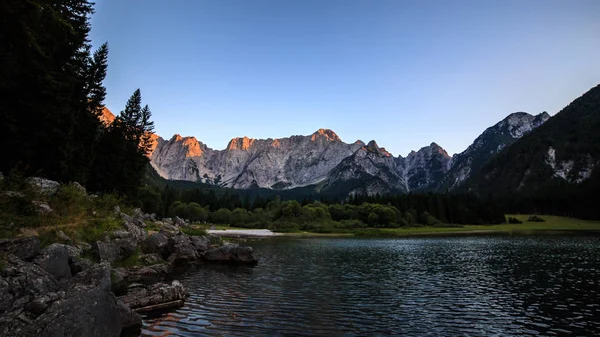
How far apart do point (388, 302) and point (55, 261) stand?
78.9 feet

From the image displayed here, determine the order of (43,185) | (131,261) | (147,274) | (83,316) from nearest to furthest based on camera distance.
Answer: (83,316)
(43,185)
(147,274)
(131,261)

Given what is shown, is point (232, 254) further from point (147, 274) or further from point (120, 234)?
point (120, 234)

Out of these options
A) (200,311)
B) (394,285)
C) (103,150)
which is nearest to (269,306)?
(200,311)

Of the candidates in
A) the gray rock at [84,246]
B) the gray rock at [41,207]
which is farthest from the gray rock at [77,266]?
the gray rock at [41,207]

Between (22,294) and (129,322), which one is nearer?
(22,294)

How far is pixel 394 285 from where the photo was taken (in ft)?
118

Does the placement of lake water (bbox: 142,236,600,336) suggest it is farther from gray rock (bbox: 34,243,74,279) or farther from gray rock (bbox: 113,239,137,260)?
gray rock (bbox: 113,239,137,260)

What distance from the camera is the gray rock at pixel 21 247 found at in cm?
1970

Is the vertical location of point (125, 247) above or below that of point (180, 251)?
above

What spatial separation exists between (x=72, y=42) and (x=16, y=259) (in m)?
42.3

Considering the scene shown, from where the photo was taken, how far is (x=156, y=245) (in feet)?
160

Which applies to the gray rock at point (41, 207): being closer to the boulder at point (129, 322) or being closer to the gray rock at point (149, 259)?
the gray rock at point (149, 259)

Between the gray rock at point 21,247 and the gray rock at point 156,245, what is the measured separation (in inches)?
1061

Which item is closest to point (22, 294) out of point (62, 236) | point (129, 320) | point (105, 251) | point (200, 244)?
point (129, 320)
